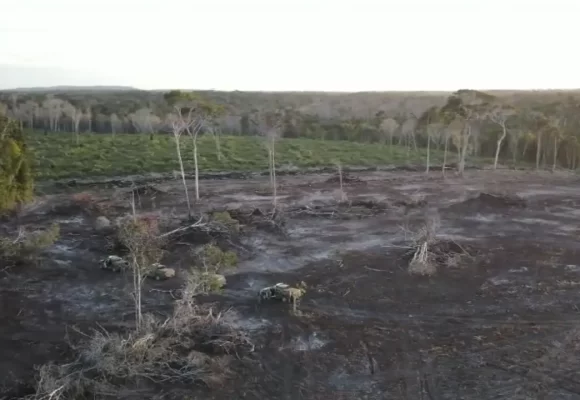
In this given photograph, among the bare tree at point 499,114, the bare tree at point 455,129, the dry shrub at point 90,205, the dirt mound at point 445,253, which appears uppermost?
the bare tree at point 499,114

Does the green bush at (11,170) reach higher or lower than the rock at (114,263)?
higher

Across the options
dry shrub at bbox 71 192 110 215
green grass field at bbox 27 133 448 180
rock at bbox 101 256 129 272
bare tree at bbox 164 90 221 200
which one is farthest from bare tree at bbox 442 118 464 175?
rock at bbox 101 256 129 272

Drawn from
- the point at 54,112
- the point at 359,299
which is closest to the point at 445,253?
the point at 359,299

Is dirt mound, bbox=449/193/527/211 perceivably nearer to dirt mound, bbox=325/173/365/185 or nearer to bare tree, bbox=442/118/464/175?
dirt mound, bbox=325/173/365/185

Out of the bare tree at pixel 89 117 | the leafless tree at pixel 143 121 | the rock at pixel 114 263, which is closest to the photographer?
the rock at pixel 114 263

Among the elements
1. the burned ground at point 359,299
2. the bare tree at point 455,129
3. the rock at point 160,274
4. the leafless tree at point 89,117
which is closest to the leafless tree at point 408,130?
the bare tree at point 455,129

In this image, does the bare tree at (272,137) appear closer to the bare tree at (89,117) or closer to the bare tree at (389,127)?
the bare tree at (389,127)

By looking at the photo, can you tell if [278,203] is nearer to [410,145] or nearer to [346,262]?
[346,262]
